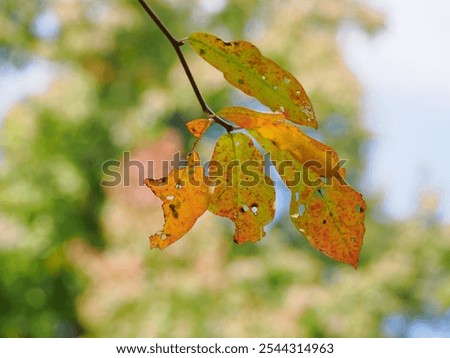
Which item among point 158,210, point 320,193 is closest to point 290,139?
point 320,193

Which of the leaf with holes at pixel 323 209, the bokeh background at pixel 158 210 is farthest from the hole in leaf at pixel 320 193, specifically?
the bokeh background at pixel 158 210

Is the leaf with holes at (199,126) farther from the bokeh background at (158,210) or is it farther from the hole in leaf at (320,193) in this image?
the bokeh background at (158,210)

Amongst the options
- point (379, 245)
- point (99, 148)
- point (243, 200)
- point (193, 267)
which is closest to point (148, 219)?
point (193, 267)

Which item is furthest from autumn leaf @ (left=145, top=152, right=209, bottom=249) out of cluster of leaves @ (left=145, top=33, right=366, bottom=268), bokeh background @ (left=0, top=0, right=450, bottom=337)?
bokeh background @ (left=0, top=0, right=450, bottom=337)

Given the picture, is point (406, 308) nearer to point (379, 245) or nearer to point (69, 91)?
point (379, 245)

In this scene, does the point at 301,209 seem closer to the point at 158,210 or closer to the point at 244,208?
the point at 244,208
